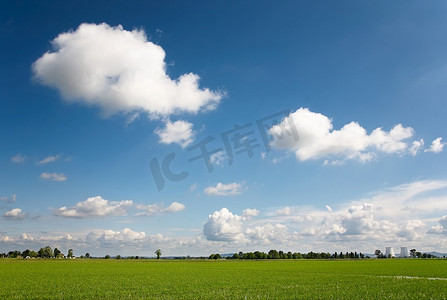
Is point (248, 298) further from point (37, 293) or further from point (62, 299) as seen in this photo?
point (37, 293)

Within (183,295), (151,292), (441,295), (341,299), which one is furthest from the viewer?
(151,292)

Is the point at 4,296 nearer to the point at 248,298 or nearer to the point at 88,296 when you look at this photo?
the point at 88,296

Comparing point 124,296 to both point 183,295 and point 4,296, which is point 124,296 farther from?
point 4,296

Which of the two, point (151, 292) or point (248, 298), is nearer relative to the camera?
point (248, 298)

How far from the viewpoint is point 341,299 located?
27.7 m

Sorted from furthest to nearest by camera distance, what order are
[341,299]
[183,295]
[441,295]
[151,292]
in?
[151,292], [183,295], [441,295], [341,299]

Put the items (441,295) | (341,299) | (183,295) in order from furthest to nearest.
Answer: (183,295)
(441,295)
(341,299)

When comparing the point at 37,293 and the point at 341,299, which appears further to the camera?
the point at 37,293

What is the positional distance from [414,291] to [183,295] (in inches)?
921

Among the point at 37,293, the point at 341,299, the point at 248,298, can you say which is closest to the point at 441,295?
the point at 341,299

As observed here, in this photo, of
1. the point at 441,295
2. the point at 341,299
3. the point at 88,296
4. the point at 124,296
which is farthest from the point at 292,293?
the point at 88,296

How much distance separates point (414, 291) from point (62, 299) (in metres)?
34.4

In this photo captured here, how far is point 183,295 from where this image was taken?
3178 centimetres

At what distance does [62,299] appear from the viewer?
2977 cm
